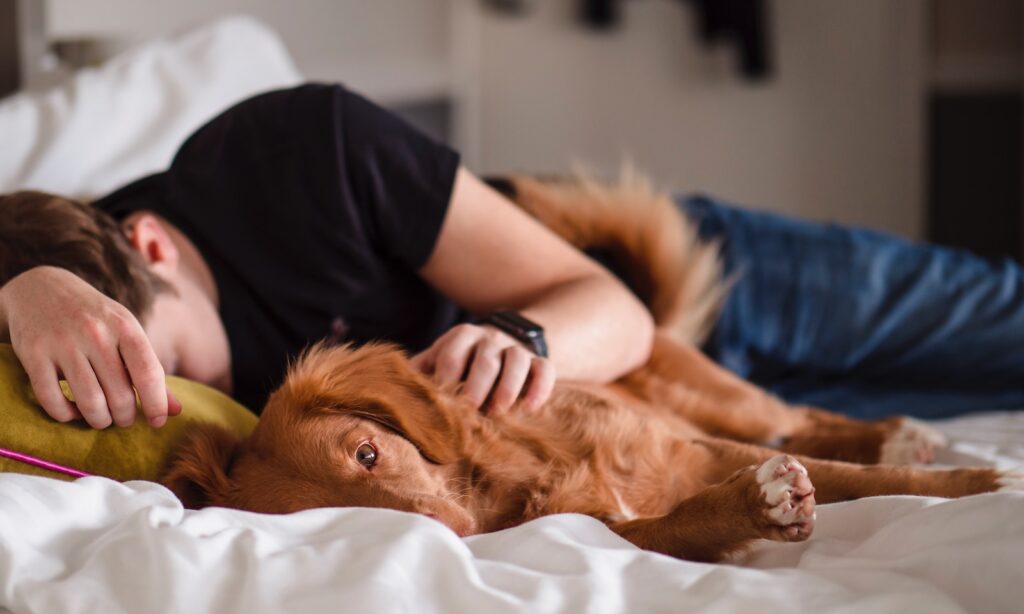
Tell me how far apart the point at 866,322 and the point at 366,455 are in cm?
130

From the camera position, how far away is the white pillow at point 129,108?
6.51ft

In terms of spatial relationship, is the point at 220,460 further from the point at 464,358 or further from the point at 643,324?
the point at 643,324

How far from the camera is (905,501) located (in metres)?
0.93

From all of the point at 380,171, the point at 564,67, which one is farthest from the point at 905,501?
the point at 564,67

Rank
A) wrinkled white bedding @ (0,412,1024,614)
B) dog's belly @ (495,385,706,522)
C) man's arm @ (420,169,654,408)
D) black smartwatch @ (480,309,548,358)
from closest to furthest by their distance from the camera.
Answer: wrinkled white bedding @ (0,412,1024,614)
dog's belly @ (495,385,706,522)
black smartwatch @ (480,309,548,358)
man's arm @ (420,169,654,408)

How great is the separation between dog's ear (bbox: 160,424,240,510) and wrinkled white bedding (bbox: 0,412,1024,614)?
0.14 meters

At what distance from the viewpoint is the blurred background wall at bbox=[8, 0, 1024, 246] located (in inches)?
177

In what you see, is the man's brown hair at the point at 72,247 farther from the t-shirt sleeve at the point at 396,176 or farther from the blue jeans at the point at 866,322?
the blue jeans at the point at 866,322

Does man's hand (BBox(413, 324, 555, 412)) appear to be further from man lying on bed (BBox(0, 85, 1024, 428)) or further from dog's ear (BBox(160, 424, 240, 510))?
dog's ear (BBox(160, 424, 240, 510))

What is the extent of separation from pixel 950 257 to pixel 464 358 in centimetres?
134

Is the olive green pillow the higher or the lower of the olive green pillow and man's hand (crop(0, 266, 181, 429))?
the lower

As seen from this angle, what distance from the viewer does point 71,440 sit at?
3.38 feet

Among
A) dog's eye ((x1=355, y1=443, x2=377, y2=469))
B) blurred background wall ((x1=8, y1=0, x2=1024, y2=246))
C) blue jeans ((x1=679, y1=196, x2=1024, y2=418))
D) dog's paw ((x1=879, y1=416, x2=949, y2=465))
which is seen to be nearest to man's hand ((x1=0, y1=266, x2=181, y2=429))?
dog's eye ((x1=355, y1=443, x2=377, y2=469))

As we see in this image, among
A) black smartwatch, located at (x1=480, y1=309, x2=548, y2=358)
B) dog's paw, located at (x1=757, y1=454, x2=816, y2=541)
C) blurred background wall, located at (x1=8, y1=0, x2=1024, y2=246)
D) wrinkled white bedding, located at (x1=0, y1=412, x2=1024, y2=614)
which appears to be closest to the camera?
wrinkled white bedding, located at (x1=0, y1=412, x2=1024, y2=614)
